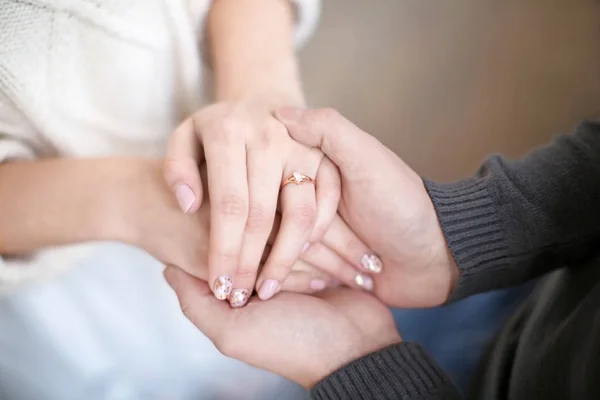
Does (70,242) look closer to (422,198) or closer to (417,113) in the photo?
(422,198)

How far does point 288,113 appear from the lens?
0.58 meters

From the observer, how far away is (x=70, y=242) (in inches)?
23.7

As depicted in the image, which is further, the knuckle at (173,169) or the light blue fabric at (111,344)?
the light blue fabric at (111,344)

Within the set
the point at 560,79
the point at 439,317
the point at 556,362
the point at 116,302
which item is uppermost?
the point at 560,79

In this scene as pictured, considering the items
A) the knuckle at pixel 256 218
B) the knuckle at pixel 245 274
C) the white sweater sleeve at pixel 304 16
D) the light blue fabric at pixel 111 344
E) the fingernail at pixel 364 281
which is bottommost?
the light blue fabric at pixel 111 344

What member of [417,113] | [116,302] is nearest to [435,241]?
[116,302]

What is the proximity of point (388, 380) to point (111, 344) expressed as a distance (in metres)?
0.42

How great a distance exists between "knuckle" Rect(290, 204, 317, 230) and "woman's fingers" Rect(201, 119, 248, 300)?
51 mm

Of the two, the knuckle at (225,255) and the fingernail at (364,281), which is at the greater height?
the knuckle at (225,255)

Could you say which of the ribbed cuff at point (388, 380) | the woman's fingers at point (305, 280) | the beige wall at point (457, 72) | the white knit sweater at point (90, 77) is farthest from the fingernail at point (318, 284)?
the beige wall at point (457, 72)

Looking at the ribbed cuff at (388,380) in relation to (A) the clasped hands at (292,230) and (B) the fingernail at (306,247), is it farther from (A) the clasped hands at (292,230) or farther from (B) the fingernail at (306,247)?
(B) the fingernail at (306,247)

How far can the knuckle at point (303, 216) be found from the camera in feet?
1.83

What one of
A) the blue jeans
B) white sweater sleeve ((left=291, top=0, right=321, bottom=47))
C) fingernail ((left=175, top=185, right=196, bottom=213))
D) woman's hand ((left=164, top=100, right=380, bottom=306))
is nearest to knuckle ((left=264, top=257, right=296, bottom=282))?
woman's hand ((left=164, top=100, right=380, bottom=306))

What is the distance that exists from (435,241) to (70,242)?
15.6 inches
